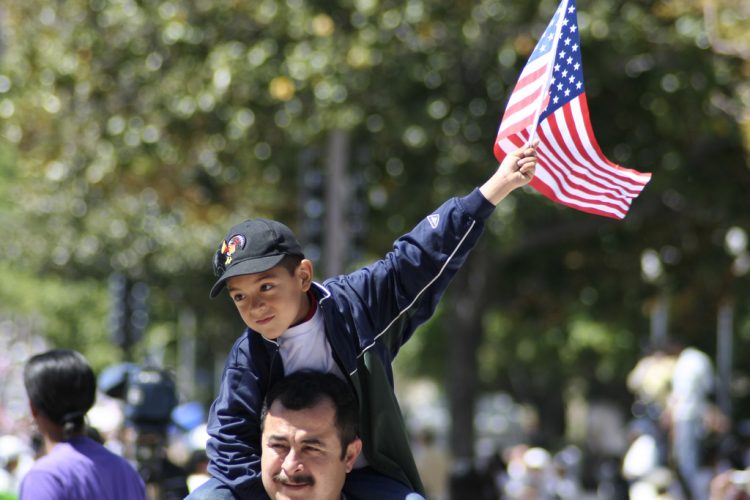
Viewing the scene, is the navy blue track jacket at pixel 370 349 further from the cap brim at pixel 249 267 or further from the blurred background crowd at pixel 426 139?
the blurred background crowd at pixel 426 139

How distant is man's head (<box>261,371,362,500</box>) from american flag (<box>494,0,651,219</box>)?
1.09 meters

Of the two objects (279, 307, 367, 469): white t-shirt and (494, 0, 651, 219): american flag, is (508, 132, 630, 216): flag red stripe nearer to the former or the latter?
(494, 0, 651, 219): american flag

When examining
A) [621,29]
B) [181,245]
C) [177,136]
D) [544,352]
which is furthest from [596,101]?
[544,352]

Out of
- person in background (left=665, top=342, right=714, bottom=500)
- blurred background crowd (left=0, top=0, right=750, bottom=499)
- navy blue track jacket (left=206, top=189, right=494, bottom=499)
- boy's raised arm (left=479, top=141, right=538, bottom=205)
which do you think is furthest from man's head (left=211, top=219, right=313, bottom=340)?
person in background (left=665, top=342, right=714, bottom=500)

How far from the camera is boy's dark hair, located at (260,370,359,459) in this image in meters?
4.21

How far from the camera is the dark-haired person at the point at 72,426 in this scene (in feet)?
16.8

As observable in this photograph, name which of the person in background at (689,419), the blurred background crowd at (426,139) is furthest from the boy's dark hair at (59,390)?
the person in background at (689,419)

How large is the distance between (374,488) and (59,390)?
1425 mm

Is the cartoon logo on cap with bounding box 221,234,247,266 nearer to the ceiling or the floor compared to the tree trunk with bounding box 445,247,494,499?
nearer to the ceiling

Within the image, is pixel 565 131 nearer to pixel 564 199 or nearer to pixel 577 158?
pixel 577 158

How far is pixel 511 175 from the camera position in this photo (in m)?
4.49

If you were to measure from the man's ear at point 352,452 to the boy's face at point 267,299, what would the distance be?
0.39m

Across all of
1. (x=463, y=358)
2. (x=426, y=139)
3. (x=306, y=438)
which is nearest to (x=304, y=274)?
(x=306, y=438)

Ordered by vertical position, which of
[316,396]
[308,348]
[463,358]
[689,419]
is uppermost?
[308,348]
